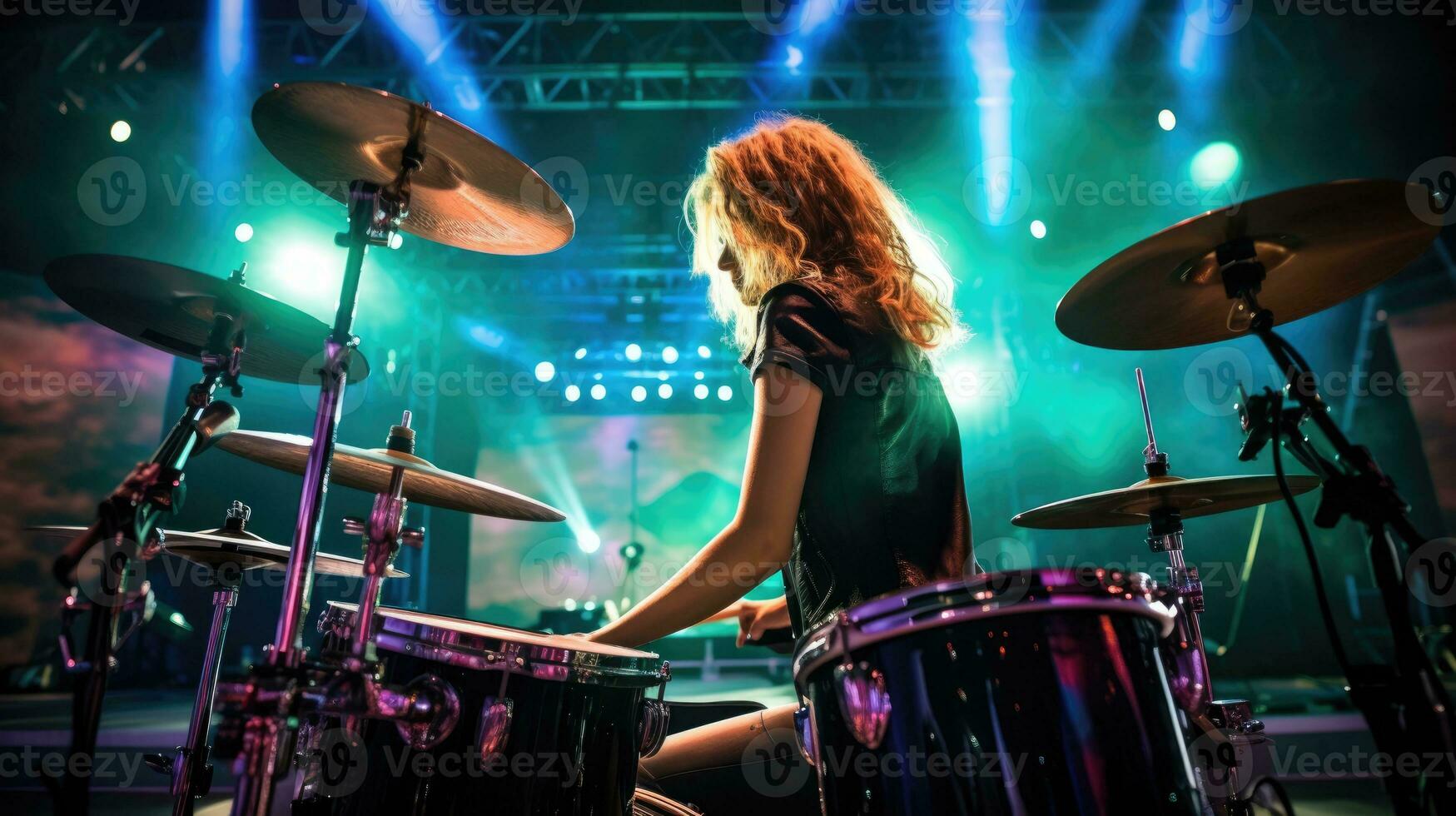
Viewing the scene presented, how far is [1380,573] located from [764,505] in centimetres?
111

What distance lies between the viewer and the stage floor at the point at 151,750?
3736 mm

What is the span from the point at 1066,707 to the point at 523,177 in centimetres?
148

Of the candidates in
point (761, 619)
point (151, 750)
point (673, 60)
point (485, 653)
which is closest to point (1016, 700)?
point (485, 653)

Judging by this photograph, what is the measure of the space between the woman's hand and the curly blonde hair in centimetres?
84

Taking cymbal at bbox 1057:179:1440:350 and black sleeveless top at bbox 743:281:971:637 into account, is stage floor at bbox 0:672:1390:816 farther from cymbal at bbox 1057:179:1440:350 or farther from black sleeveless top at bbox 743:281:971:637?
black sleeveless top at bbox 743:281:971:637

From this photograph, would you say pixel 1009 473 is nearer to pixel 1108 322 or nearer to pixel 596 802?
pixel 1108 322

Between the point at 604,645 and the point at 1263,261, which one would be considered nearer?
the point at 604,645

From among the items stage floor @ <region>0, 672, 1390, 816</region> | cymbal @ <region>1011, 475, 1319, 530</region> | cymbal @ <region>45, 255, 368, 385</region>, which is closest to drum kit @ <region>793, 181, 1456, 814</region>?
cymbal @ <region>1011, 475, 1319, 530</region>

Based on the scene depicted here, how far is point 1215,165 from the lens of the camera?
281 inches

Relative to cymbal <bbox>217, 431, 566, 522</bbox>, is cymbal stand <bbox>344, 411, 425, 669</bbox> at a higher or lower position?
lower

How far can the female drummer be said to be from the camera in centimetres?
138

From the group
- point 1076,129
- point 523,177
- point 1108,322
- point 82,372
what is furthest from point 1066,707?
point 82,372

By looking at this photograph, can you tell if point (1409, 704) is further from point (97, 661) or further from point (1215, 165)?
point (1215, 165)

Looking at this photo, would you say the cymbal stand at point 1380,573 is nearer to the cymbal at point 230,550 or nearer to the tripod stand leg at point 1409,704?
the tripod stand leg at point 1409,704
